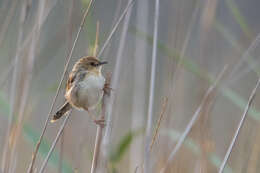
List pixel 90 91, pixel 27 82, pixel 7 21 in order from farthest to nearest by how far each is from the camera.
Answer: pixel 90 91
pixel 7 21
pixel 27 82

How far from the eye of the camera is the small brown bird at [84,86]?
2.95 m

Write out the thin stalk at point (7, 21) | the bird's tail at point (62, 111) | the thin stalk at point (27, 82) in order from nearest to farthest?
the thin stalk at point (27, 82) → the thin stalk at point (7, 21) → the bird's tail at point (62, 111)

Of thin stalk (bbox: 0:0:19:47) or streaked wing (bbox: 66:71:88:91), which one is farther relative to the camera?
streaked wing (bbox: 66:71:88:91)

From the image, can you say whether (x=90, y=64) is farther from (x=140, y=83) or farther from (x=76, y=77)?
(x=140, y=83)

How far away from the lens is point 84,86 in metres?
3.04

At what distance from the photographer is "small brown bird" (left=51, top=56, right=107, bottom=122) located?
116 inches

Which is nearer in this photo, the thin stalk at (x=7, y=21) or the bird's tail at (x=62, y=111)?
the thin stalk at (x=7, y=21)

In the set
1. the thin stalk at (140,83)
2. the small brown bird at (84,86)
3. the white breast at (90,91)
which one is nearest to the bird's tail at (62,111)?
the small brown bird at (84,86)

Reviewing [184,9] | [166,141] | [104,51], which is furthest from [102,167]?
[184,9]

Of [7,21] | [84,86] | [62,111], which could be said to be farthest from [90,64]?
[7,21]

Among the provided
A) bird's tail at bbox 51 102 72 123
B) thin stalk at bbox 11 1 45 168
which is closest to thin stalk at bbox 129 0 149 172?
bird's tail at bbox 51 102 72 123

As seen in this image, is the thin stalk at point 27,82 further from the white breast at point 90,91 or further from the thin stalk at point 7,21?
the white breast at point 90,91

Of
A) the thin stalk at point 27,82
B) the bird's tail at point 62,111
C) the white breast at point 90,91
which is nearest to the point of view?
the thin stalk at point 27,82

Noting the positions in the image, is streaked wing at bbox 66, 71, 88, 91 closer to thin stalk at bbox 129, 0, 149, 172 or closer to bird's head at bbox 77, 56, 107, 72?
bird's head at bbox 77, 56, 107, 72
